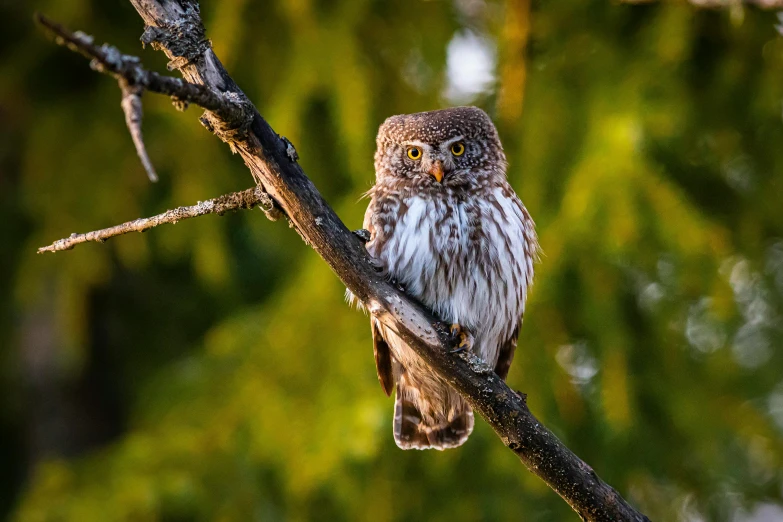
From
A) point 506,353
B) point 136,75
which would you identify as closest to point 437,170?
point 506,353

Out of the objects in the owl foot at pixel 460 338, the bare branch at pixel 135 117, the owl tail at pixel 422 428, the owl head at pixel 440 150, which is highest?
the owl head at pixel 440 150

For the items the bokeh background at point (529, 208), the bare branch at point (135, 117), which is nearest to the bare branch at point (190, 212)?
the bare branch at point (135, 117)

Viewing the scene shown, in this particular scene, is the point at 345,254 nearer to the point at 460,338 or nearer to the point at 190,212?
the point at 190,212

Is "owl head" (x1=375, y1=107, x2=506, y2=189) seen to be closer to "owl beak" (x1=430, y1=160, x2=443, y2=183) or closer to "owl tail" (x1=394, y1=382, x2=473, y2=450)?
"owl beak" (x1=430, y1=160, x2=443, y2=183)

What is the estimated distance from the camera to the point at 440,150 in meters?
3.68

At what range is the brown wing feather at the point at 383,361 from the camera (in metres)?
3.89

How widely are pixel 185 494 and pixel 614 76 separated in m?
3.31

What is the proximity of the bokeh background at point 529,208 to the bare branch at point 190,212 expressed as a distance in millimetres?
2264

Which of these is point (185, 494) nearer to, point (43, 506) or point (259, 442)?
point (259, 442)

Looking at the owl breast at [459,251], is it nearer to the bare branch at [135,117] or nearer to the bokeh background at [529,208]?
the bokeh background at [529,208]

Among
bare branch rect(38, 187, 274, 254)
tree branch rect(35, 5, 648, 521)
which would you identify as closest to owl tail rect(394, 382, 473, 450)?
tree branch rect(35, 5, 648, 521)

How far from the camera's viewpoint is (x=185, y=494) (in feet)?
16.4

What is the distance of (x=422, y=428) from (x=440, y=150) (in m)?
1.29

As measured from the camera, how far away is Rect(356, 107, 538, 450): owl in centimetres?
350
